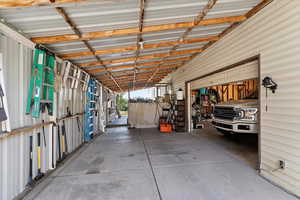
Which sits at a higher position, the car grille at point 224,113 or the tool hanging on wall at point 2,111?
the tool hanging on wall at point 2,111

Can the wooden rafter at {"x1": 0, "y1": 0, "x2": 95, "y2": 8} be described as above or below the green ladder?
above

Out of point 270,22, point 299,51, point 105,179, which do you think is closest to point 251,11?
point 270,22

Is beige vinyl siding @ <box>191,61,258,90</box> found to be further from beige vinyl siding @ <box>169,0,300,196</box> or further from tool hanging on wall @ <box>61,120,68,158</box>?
tool hanging on wall @ <box>61,120,68,158</box>

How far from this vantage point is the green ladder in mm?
2738

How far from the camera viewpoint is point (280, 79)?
8.58ft

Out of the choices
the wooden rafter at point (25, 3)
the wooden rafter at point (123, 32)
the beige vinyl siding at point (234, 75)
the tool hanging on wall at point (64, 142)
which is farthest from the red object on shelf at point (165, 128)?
the wooden rafter at point (25, 3)

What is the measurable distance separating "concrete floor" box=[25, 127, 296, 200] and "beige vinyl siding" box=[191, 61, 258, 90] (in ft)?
6.99

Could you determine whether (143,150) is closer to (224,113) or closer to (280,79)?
(224,113)

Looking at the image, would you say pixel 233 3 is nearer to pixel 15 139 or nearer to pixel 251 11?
pixel 251 11

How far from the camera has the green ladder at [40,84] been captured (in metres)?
2.74

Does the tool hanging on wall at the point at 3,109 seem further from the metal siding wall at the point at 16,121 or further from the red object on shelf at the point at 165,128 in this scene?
the red object on shelf at the point at 165,128

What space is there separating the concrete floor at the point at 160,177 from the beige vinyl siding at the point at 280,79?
399 millimetres

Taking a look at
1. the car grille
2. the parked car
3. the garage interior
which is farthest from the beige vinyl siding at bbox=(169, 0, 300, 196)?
the car grille

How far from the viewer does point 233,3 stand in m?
2.93
